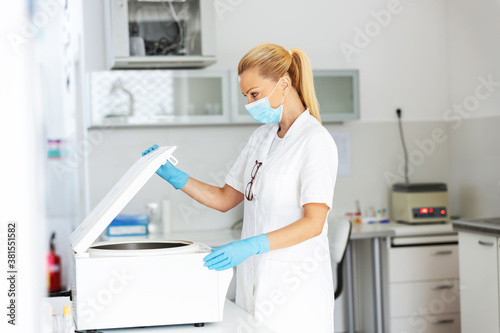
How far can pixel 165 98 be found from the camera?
11.1ft

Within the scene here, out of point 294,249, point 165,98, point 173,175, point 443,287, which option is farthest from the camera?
point 443,287

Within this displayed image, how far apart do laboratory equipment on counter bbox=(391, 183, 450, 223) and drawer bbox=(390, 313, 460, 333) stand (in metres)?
0.59

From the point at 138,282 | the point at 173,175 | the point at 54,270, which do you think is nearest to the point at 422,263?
the point at 173,175

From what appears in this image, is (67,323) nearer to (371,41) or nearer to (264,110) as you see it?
(264,110)

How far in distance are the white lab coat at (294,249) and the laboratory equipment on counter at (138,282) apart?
34cm

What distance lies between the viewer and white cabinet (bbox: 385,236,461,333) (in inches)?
135

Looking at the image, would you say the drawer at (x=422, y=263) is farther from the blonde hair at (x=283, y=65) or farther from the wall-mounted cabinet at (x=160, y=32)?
the blonde hair at (x=283, y=65)

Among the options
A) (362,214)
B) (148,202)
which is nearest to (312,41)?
(362,214)

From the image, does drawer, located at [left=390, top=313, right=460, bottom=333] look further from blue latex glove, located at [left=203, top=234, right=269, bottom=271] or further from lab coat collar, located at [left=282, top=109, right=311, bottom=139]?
blue latex glove, located at [left=203, top=234, right=269, bottom=271]

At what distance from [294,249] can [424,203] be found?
208cm

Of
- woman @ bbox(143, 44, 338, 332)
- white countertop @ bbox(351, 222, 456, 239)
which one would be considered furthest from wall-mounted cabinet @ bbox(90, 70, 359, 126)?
woman @ bbox(143, 44, 338, 332)

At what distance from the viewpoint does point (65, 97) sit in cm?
548

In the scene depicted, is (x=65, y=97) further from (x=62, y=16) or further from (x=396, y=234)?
(x=396, y=234)

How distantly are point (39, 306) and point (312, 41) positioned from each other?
3.58m
